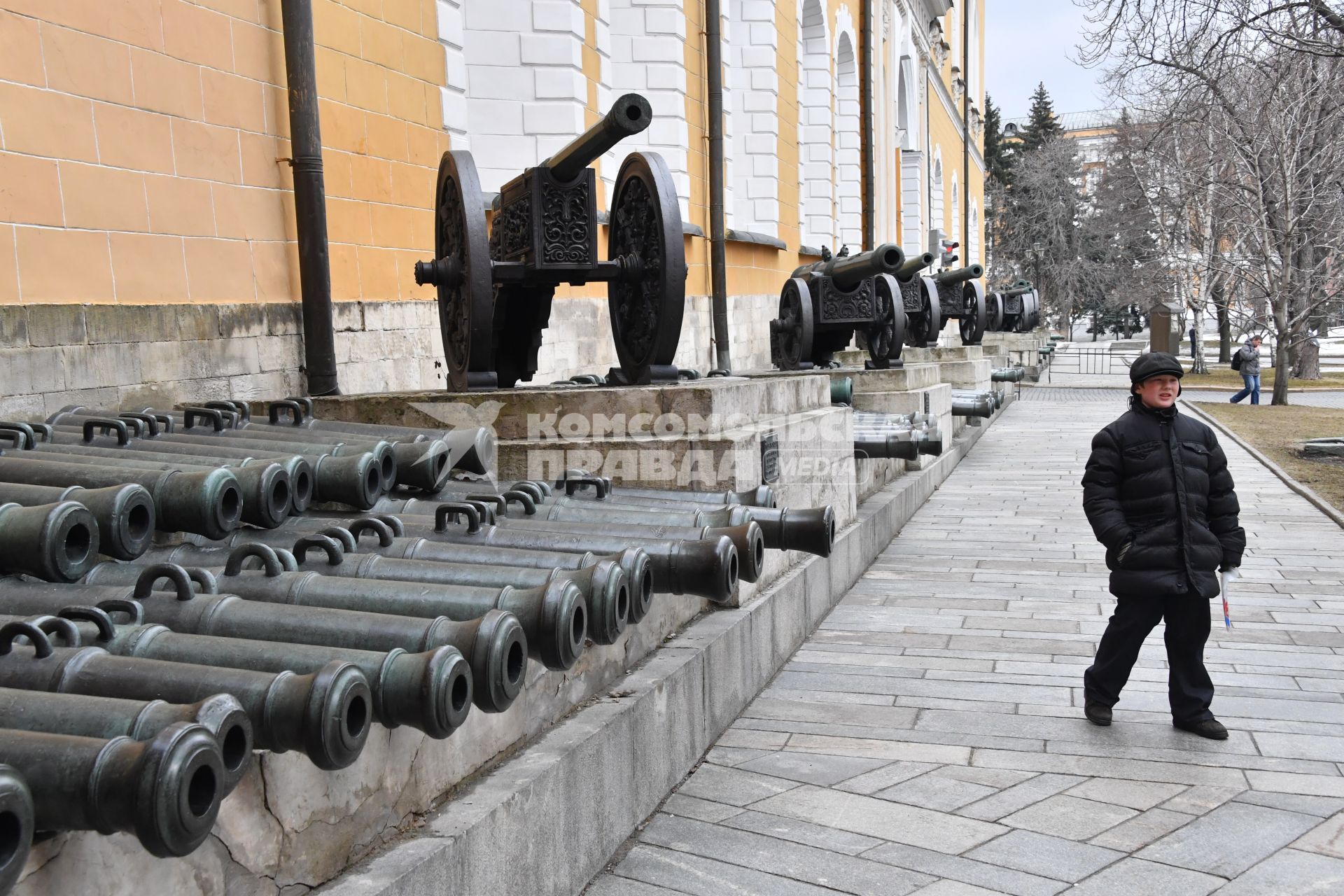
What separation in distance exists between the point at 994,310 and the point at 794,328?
15.9m

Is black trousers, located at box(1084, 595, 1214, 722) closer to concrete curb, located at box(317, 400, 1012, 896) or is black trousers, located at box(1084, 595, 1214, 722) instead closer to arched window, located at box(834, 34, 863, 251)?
concrete curb, located at box(317, 400, 1012, 896)

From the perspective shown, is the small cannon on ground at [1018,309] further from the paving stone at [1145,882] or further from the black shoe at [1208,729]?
the paving stone at [1145,882]

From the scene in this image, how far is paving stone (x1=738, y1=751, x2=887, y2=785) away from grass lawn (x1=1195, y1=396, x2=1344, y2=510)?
7112 mm

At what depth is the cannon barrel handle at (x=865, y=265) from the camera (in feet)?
32.1

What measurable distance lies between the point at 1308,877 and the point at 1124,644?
4.36 feet

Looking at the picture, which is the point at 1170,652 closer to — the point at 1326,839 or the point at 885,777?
the point at 1326,839

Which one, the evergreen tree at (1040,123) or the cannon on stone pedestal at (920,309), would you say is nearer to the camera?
the cannon on stone pedestal at (920,309)

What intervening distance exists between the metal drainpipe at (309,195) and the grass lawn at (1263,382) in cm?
2162

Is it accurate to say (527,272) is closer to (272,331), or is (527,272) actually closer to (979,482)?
(272,331)

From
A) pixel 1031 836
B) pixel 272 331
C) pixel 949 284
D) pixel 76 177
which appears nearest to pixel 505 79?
pixel 272 331

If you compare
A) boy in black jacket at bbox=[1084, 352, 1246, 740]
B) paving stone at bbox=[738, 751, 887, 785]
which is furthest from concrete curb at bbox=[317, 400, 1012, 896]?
boy in black jacket at bbox=[1084, 352, 1246, 740]

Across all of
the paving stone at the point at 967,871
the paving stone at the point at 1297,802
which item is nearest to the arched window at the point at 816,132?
the paving stone at the point at 1297,802

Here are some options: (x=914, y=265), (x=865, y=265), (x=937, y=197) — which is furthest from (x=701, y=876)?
(x=937, y=197)

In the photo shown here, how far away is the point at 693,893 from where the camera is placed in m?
3.11
